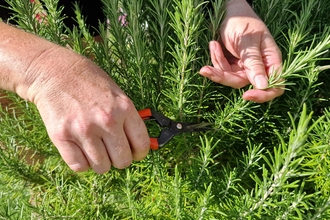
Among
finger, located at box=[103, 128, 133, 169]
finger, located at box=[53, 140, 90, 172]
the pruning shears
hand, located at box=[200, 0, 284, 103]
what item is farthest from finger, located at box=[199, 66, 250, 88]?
finger, located at box=[53, 140, 90, 172]

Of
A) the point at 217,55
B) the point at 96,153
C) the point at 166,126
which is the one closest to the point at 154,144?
the point at 166,126

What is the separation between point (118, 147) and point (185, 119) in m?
0.30

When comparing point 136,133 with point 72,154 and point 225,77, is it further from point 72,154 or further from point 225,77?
point 225,77

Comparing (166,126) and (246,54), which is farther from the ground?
(246,54)

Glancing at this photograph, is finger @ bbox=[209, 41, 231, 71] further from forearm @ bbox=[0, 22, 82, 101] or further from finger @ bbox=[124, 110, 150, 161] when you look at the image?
forearm @ bbox=[0, 22, 82, 101]

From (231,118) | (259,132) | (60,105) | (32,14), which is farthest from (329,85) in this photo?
(32,14)

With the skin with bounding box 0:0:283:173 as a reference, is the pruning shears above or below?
below

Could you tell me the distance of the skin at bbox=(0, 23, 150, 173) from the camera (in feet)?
2.81

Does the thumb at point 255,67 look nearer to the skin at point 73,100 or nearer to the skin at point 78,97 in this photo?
the skin at point 78,97

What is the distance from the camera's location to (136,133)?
→ 3.02ft

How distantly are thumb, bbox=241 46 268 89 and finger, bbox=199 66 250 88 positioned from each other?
0.08 ft

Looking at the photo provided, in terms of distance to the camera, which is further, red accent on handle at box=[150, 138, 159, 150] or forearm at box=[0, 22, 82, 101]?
red accent on handle at box=[150, 138, 159, 150]

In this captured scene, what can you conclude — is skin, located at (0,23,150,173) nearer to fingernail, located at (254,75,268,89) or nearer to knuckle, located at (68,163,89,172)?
knuckle, located at (68,163,89,172)

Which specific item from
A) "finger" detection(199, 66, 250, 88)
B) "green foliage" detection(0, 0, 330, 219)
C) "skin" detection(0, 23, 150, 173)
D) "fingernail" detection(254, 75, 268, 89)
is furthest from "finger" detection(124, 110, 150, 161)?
"fingernail" detection(254, 75, 268, 89)
